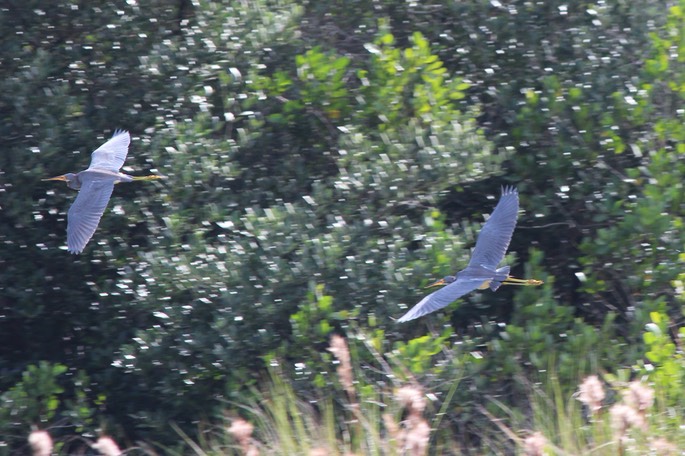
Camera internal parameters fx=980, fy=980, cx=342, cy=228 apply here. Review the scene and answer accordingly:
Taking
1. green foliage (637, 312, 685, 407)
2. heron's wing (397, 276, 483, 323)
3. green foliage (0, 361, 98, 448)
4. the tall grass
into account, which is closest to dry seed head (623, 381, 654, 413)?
the tall grass

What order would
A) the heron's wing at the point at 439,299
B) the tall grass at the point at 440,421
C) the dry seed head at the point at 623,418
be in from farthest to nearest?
the heron's wing at the point at 439,299, the tall grass at the point at 440,421, the dry seed head at the point at 623,418

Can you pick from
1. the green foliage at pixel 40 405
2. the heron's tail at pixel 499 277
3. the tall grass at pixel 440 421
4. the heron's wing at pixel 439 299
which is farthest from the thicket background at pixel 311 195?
the heron's wing at pixel 439 299

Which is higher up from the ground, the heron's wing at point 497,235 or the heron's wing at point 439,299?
the heron's wing at point 439,299

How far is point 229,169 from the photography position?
219 inches

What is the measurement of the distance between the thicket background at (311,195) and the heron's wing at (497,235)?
0.85 feet

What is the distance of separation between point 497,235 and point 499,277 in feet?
0.91

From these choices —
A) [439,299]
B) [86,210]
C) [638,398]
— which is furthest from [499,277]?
[86,210]

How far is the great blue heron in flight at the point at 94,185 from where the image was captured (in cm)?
504

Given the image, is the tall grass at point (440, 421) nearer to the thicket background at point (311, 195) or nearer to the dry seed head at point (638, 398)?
the dry seed head at point (638, 398)

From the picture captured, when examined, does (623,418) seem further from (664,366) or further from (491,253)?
(491,253)

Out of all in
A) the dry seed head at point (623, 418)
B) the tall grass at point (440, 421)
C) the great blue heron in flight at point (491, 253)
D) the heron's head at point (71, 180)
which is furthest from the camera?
the heron's head at point (71, 180)

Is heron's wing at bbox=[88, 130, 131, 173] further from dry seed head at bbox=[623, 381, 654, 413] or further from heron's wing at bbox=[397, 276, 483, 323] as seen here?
dry seed head at bbox=[623, 381, 654, 413]

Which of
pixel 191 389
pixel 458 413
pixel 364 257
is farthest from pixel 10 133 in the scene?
pixel 458 413

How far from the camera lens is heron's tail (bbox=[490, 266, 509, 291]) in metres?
4.96
